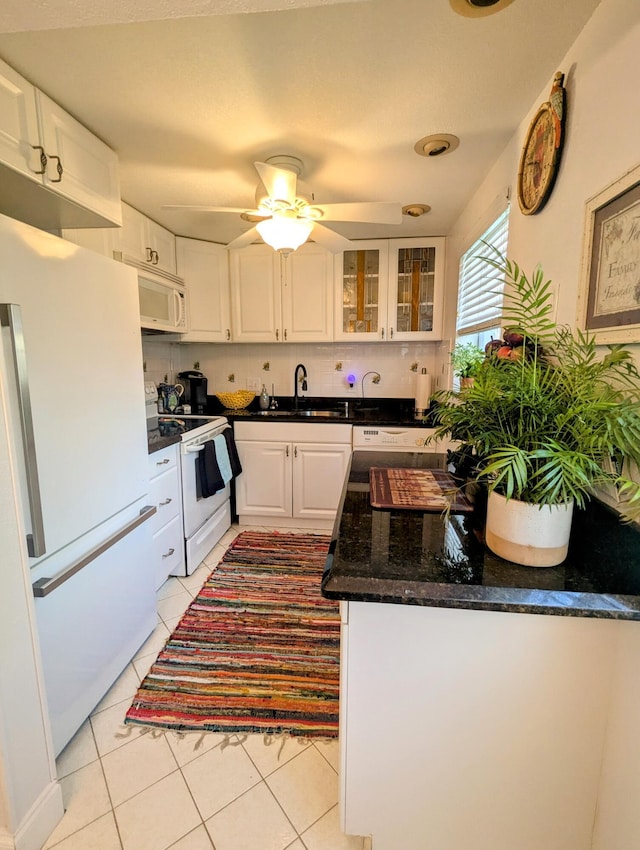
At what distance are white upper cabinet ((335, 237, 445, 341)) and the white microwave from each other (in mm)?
1179

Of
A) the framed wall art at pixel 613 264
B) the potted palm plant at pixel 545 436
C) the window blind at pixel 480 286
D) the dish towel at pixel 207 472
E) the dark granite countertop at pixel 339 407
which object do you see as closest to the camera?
the potted palm plant at pixel 545 436

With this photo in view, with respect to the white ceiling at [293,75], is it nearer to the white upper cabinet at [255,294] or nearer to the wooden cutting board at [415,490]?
the white upper cabinet at [255,294]

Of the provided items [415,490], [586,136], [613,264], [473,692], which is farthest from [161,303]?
[473,692]

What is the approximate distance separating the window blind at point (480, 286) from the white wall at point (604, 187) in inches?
12.4

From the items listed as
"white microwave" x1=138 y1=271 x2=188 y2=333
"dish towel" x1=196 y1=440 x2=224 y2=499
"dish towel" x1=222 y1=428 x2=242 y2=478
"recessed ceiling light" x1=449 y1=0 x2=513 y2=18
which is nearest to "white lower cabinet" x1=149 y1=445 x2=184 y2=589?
"dish towel" x1=196 y1=440 x2=224 y2=499

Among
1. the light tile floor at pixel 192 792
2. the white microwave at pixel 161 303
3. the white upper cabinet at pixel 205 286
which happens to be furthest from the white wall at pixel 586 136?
the white upper cabinet at pixel 205 286

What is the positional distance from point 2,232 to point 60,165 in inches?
22.0

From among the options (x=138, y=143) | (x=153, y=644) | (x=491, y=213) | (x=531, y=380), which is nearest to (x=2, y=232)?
(x=138, y=143)

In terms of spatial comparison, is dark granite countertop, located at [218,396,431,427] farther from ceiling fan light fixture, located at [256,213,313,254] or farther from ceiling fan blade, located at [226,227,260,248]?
ceiling fan light fixture, located at [256,213,313,254]

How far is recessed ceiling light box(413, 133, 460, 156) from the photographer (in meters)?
1.64

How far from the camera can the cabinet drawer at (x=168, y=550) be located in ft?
6.91

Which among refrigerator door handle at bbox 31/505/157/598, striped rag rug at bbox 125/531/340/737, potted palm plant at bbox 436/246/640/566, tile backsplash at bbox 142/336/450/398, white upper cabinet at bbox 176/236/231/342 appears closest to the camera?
potted palm plant at bbox 436/246/640/566

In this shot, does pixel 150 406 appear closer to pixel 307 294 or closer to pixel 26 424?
pixel 26 424

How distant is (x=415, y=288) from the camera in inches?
118
